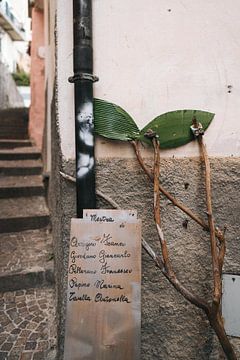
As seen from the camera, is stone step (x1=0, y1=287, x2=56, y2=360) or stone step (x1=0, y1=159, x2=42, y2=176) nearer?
stone step (x1=0, y1=287, x2=56, y2=360)

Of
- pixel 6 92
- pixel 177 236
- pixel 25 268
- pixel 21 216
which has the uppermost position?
pixel 6 92

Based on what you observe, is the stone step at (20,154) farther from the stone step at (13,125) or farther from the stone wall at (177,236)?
the stone wall at (177,236)

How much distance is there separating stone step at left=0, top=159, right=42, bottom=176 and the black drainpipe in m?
3.63

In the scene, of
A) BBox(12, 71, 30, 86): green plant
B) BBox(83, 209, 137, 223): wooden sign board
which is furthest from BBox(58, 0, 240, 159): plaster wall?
BBox(12, 71, 30, 86): green plant

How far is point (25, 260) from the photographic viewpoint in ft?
9.65

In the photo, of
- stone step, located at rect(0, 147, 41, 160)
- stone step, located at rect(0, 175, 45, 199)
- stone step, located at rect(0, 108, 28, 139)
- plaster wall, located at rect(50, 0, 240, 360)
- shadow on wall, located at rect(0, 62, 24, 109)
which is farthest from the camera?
shadow on wall, located at rect(0, 62, 24, 109)

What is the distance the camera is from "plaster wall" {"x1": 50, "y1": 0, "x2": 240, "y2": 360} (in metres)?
1.70

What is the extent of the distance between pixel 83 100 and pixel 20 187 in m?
3.08

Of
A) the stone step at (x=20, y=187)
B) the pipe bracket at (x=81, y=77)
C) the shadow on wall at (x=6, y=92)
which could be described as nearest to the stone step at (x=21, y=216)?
the stone step at (x=20, y=187)

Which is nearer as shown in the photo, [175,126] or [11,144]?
[175,126]

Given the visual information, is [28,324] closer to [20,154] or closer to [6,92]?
[20,154]

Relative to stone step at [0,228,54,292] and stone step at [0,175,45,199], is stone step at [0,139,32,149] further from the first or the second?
stone step at [0,228,54,292]

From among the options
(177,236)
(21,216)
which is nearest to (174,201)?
(177,236)

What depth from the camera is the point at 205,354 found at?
69.7 inches
